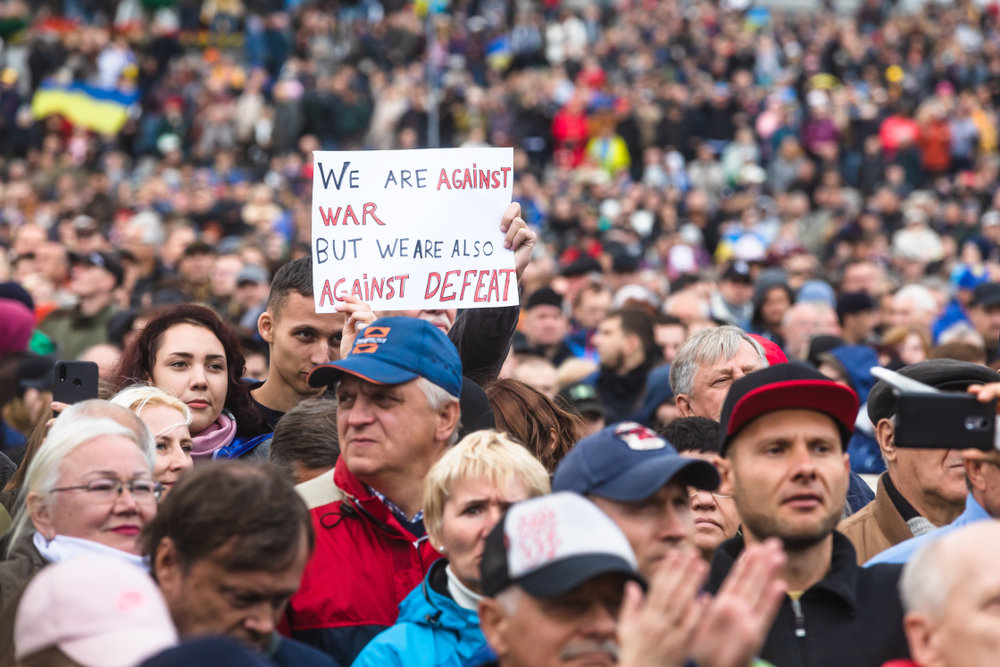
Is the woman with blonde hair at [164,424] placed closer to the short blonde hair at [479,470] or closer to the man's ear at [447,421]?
the man's ear at [447,421]

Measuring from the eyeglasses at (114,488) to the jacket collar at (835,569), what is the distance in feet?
5.20

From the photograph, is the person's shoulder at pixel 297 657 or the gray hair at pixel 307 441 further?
the gray hair at pixel 307 441

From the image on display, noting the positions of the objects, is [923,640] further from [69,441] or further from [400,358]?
[69,441]

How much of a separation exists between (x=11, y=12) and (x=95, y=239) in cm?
1635

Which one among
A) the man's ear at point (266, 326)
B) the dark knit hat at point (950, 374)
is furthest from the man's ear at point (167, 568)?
the dark knit hat at point (950, 374)

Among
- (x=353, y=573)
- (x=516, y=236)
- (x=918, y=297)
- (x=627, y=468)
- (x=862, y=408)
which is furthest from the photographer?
(x=918, y=297)

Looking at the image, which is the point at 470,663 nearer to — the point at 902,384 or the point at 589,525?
the point at 589,525

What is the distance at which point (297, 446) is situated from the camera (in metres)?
4.93

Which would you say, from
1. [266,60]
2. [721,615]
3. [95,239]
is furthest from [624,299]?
[266,60]

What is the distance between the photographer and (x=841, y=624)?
371 centimetres

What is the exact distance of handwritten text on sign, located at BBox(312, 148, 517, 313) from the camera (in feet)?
17.9

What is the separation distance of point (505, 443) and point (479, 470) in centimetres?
18

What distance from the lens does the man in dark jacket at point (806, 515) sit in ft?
12.1

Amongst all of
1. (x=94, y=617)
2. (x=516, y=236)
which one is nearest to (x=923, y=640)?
(x=94, y=617)
